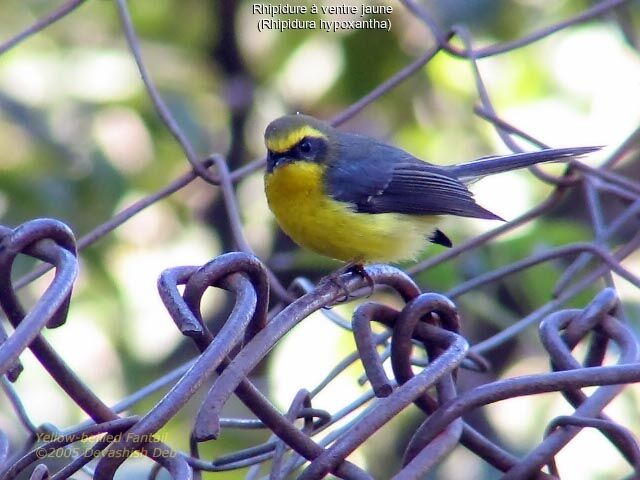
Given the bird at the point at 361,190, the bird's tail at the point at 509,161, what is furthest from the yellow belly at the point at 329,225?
the bird's tail at the point at 509,161

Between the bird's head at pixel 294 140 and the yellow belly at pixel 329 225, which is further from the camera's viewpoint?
the bird's head at pixel 294 140

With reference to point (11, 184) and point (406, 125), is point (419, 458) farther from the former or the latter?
point (406, 125)

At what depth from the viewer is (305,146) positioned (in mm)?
3488

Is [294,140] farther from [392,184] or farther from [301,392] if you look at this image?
[301,392]

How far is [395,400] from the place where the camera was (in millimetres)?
1297

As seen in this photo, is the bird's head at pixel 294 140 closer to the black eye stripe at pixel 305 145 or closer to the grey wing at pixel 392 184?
the black eye stripe at pixel 305 145

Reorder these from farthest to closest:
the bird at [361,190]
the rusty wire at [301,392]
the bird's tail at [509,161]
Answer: the bird at [361,190]
the bird's tail at [509,161]
the rusty wire at [301,392]

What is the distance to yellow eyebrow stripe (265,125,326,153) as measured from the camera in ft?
10.9

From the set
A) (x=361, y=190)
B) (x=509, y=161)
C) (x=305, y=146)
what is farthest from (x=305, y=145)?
(x=509, y=161)

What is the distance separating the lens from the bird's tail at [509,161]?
3107mm

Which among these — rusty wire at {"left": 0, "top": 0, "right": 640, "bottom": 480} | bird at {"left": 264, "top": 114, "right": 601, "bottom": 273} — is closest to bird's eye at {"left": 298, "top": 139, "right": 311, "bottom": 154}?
bird at {"left": 264, "top": 114, "right": 601, "bottom": 273}

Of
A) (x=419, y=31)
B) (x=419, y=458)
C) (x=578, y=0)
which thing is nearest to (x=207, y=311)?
(x=419, y=31)

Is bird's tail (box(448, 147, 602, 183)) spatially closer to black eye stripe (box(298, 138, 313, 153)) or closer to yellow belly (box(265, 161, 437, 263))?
yellow belly (box(265, 161, 437, 263))

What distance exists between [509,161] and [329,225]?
0.73 m
